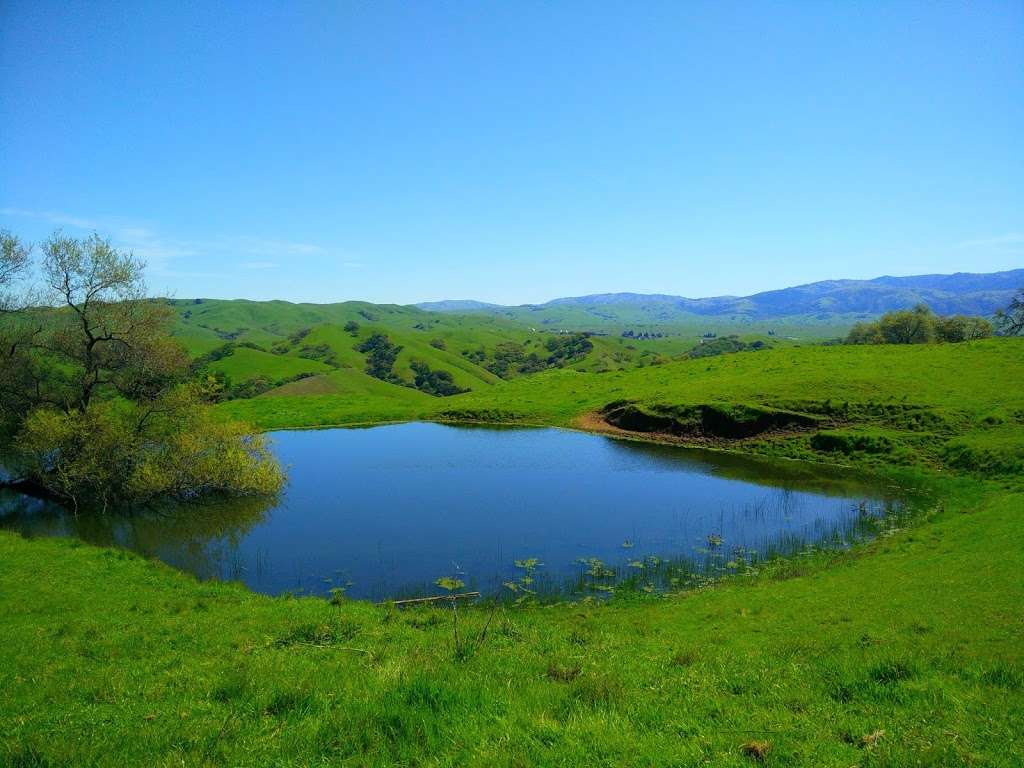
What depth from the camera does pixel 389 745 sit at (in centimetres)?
743

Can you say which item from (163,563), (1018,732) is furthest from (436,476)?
(1018,732)

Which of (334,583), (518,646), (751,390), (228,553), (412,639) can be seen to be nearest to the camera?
(518,646)

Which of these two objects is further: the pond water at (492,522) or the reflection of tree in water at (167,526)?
the reflection of tree in water at (167,526)

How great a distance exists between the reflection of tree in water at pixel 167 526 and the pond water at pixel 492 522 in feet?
0.33

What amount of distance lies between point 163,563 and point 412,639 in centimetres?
1559

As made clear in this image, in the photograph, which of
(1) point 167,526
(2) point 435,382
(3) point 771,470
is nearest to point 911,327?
(3) point 771,470

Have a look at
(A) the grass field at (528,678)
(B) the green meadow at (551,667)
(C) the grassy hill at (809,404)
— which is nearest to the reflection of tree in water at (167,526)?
(B) the green meadow at (551,667)

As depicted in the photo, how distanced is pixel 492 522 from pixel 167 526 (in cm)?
1697

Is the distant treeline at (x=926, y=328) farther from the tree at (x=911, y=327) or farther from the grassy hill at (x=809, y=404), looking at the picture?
the grassy hill at (x=809, y=404)

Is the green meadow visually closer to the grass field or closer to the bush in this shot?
the grass field

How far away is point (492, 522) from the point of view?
29.7 meters

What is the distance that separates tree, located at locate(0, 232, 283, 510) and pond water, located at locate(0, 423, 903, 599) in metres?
1.92

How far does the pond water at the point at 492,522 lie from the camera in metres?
23.7

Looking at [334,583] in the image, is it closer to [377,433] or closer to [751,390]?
[377,433]
